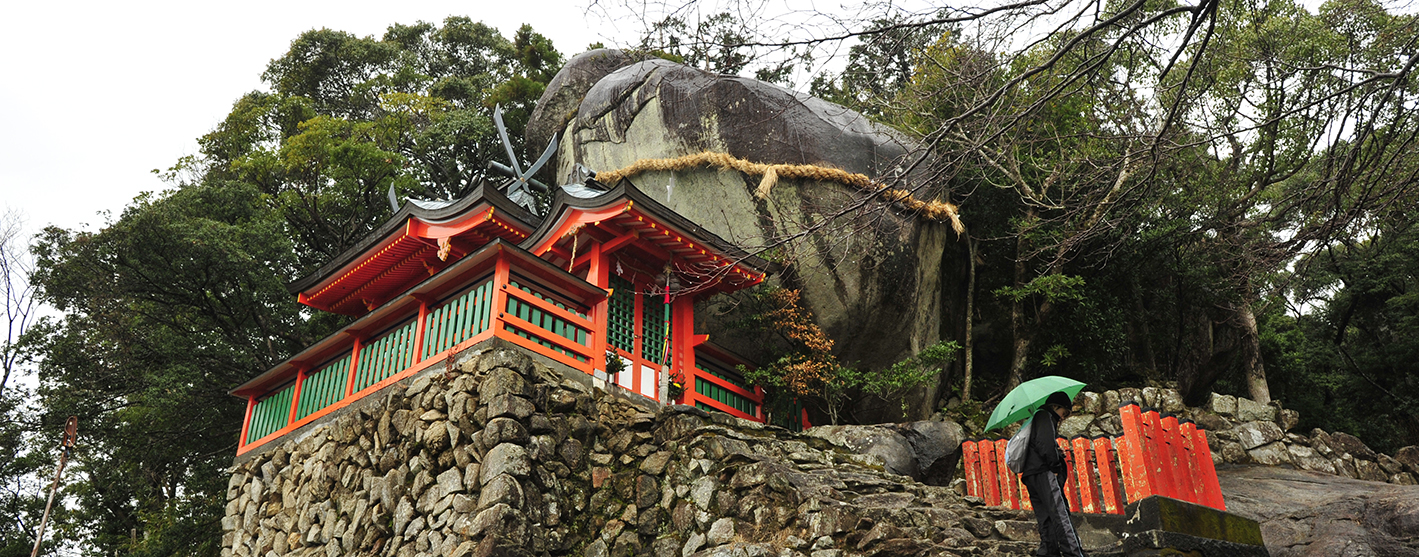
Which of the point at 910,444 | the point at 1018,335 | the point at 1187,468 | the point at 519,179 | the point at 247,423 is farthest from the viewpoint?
the point at 1018,335

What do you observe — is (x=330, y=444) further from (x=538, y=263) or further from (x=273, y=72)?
(x=273, y=72)

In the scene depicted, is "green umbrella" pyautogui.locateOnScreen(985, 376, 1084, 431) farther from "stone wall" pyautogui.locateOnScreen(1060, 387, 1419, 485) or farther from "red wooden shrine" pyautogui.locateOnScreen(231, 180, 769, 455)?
"stone wall" pyautogui.locateOnScreen(1060, 387, 1419, 485)

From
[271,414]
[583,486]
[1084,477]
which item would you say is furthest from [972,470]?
A: [271,414]

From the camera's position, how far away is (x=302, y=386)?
12.7 metres

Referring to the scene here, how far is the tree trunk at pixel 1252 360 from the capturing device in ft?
54.3

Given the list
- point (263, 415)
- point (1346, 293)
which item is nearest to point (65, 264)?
point (263, 415)

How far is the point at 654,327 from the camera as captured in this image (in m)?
12.3

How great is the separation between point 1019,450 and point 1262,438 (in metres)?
9.82

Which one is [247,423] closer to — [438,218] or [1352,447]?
[438,218]

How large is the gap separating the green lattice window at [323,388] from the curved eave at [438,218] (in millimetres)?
1690

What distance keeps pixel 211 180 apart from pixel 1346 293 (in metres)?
25.6

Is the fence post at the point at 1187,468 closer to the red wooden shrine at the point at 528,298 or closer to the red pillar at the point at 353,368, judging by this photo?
the red wooden shrine at the point at 528,298

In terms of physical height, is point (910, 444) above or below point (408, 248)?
below

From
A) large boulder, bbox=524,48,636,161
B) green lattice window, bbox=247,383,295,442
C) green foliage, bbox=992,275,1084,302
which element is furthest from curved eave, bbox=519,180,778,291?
large boulder, bbox=524,48,636,161
